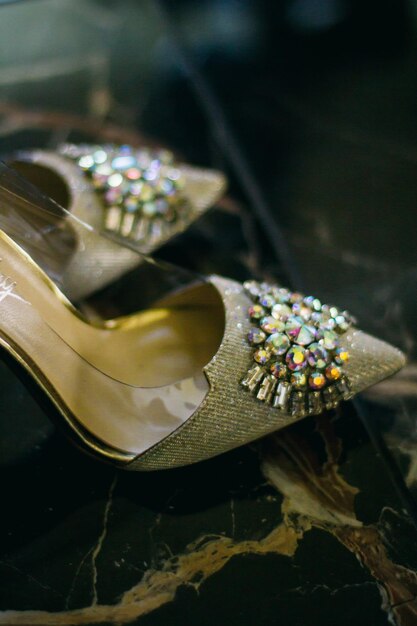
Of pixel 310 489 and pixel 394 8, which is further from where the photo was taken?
pixel 394 8

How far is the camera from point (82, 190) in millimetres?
1092

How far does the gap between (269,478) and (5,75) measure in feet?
4.14

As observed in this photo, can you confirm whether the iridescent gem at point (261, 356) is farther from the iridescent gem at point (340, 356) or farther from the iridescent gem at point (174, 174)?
the iridescent gem at point (174, 174)

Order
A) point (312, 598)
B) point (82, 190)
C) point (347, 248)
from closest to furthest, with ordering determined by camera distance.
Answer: point (312, 598), point (82, 190), point (347, 248)

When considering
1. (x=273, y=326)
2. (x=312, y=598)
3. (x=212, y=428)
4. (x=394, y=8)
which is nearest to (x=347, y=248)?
(x=273, y=326)

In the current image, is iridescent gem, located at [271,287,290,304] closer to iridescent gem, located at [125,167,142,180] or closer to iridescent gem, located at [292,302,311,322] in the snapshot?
iridescent gem, located at [292,302,311,322]

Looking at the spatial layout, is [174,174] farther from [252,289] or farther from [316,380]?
[316,380]

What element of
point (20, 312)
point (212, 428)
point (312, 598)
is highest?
point (20, 312)

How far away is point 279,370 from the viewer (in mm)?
790

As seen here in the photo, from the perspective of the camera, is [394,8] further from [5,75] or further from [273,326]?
[273,326]

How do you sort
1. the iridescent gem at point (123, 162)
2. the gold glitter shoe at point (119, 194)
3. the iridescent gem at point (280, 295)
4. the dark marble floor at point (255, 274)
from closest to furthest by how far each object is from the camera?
the dark marble floor at point (255, 274) → the iridescent gem at point (280, 295) → the gold glitter shoe at point (119, 194) → the iridescent gem at point (123, 162)

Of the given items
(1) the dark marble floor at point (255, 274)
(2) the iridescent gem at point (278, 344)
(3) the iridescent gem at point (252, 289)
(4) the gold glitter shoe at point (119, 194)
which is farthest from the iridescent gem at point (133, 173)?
(2) the iridescent gem at point (278, 344)

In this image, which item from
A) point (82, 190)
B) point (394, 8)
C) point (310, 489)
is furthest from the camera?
point (394, 8)

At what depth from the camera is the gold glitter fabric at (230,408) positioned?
77 cm
